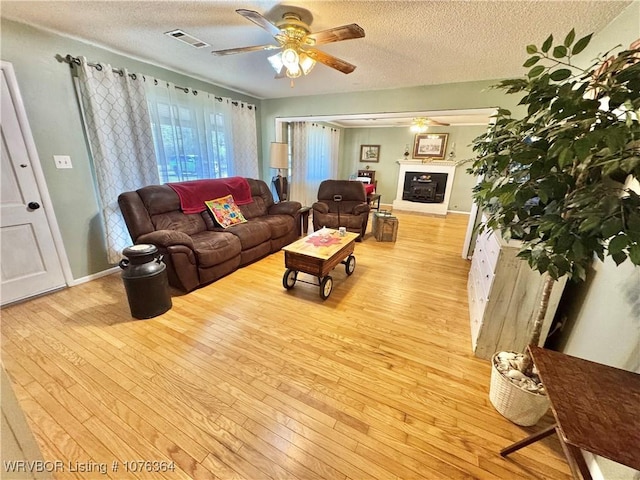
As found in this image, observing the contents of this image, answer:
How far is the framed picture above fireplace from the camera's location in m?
6.71

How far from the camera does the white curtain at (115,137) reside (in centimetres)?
257

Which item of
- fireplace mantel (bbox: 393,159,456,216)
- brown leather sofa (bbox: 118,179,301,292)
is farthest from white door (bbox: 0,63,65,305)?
fireplace mantel (bbox: 393,159,456,216)

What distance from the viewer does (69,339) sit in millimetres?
1941

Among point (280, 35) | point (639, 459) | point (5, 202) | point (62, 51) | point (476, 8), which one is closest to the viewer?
point (639, 459)

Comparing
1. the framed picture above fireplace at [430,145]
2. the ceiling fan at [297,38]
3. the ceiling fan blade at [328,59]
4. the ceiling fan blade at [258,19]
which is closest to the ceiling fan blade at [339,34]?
the ceiling fan at [297,38]

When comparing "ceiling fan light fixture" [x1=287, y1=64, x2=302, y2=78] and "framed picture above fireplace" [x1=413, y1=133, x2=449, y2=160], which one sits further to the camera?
"framed picture above fireplace" [x1=413, y1=133, x2=449, y2=160]

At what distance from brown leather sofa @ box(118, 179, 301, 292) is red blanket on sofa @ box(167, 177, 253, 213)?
74 millimetres

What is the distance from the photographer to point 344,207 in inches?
183

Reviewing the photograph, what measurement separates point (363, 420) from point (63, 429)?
1564 millimetres

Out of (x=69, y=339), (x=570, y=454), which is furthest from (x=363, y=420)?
(x=69, y=339)

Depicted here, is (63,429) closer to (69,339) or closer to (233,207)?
(69,339)

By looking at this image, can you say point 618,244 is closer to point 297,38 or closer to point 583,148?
point 583,148

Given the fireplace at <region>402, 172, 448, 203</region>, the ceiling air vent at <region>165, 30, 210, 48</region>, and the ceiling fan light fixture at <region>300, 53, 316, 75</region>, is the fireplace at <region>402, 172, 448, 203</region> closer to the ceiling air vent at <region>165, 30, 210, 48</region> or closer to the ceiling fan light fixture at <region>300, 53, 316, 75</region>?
the ceiling fan light fixture at <region>300, 53, 316, 75</region>

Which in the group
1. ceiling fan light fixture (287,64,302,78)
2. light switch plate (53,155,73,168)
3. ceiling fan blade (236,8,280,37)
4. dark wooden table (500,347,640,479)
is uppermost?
ceiling fan blade (236,8,280,37)
